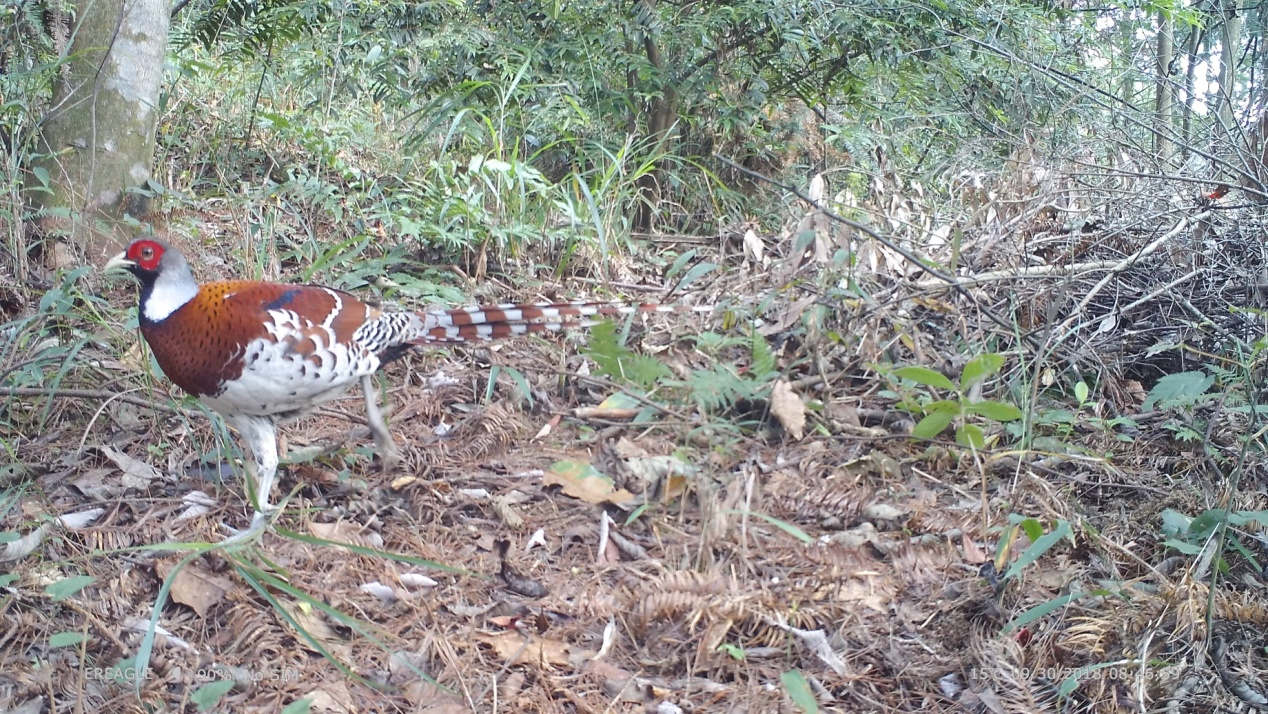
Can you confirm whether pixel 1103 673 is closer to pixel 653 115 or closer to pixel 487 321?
pixel 487 321

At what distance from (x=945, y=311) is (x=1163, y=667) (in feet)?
6.20

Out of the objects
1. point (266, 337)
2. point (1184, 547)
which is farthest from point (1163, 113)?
point (266, 337)

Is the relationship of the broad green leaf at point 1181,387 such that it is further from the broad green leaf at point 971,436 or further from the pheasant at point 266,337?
the pheasant at point 266,337

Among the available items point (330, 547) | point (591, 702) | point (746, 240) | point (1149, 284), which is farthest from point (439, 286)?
point (1149, 284)

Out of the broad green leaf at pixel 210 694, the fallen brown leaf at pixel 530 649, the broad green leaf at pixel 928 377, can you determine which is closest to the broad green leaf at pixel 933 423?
the broad green leaf at pixel 928 377

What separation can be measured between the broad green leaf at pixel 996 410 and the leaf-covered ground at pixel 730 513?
1 centimetres

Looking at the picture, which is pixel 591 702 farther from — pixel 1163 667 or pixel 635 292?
pixel 635 292

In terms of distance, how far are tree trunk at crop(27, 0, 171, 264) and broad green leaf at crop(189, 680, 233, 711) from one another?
3.03m

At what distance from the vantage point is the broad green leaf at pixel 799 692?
2236mm

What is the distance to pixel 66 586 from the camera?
8.47 ft

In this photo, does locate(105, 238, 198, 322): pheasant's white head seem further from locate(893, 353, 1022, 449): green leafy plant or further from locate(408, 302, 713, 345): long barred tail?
locate(893, 353, 1022, 449): green leafy plant

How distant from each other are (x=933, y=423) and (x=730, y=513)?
85cm

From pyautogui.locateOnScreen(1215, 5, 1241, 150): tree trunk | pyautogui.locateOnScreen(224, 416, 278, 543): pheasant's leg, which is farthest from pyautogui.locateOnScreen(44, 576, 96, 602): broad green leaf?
pyautogui.locateOnScreen(1215, 5, 1241, 150): tree trunk

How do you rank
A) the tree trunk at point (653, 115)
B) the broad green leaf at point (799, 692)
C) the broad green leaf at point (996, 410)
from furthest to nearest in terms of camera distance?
1. the tree trunk at point (653, 115)
2. the broad green leaf at point (996, 410)
3. the broad green leaf at point (799, 692)
